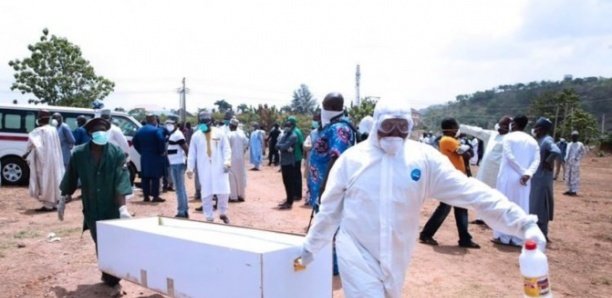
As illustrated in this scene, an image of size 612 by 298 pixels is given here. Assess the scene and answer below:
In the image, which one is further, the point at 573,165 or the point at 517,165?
the point at 573,165

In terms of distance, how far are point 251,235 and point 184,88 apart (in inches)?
1734

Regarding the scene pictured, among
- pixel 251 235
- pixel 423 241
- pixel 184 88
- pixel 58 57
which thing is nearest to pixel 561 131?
pixel 184 88

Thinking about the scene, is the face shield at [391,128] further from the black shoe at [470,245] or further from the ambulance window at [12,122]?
the ambulance window at [12,122]

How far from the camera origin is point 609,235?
887 centimetres

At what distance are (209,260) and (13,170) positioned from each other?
1153 centimetres

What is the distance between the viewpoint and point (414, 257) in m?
6.59

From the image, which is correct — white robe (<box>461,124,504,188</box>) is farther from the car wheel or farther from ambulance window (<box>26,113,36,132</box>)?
the car wheel

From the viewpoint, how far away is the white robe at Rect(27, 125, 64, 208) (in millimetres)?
9430

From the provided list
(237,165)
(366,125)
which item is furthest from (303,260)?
(237,165)

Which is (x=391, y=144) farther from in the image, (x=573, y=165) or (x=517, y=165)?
(x=573, y=165)

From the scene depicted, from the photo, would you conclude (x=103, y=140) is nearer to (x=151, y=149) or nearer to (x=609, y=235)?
(x=151, y=149)

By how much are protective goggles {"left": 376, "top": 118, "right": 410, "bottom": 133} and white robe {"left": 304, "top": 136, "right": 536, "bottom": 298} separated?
0.30 ft

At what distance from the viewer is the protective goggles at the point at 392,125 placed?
9.91 ft

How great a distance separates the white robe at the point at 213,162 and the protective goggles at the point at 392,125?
16.7ft
